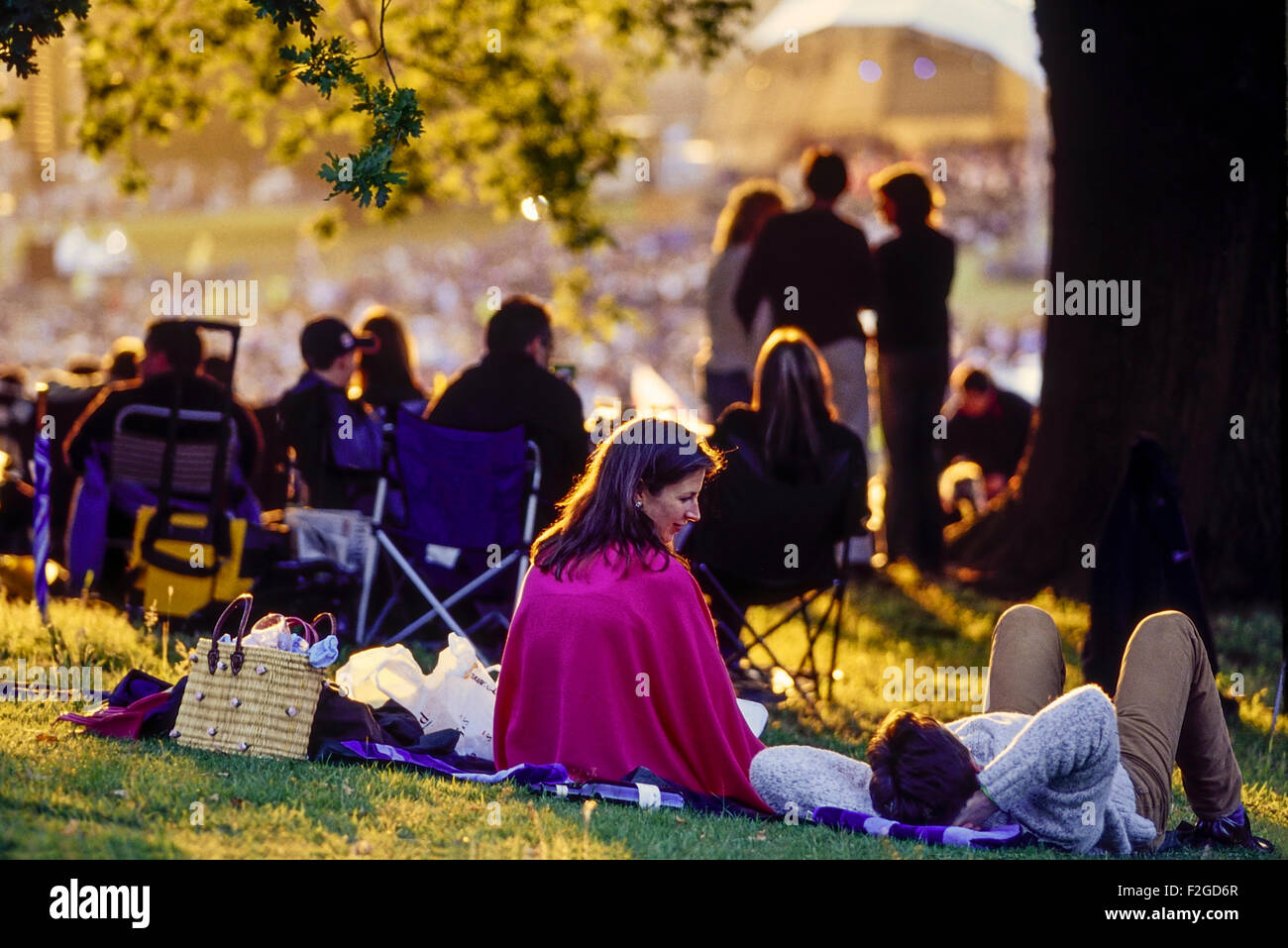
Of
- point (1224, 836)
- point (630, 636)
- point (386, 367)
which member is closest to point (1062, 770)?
point (1224, 836)

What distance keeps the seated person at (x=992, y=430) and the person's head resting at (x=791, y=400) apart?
14.7ft

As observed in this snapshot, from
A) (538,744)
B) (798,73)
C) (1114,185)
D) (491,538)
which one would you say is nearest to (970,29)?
(798,73)

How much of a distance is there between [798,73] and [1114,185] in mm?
37324

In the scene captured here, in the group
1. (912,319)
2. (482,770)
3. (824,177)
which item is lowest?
(482,770)

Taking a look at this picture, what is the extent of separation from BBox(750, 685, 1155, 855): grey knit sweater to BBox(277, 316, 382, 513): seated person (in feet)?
11.1

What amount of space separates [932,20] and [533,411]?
88.5 feet

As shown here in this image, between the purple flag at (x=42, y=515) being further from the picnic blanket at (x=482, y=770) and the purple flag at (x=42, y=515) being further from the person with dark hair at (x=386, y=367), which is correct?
the picnic blanket at (x=482, y=770)

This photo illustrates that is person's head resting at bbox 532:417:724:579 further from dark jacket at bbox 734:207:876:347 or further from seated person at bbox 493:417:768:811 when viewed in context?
dark jacket at bbox 734:207:876:347

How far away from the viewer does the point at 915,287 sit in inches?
372

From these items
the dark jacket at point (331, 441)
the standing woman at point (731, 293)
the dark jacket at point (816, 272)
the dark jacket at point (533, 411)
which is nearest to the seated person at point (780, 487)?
the dark jacket at point (533, 411)

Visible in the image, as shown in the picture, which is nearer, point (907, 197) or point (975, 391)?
point (907, 197)

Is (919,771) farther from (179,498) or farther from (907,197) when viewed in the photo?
(907,197)

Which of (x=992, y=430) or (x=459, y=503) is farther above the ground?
(x=992, y=430)
